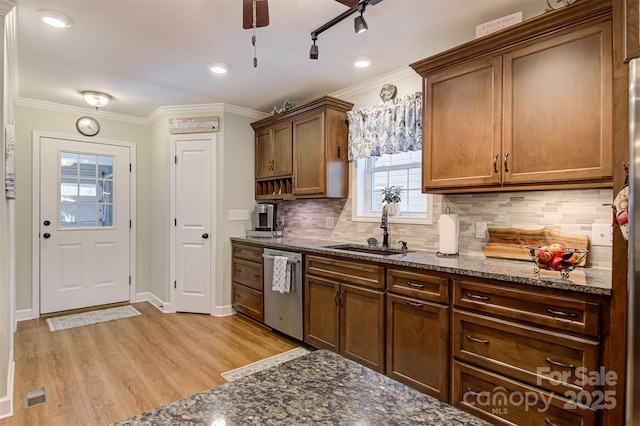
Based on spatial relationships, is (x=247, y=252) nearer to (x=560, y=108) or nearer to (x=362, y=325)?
(x=362, y=325)

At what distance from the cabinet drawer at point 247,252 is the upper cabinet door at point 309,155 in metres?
0.77

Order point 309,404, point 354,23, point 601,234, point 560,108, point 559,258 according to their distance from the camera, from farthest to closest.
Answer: point 354,23 → point 601,234 → point 560,108 → point 559,258 → point 309,404

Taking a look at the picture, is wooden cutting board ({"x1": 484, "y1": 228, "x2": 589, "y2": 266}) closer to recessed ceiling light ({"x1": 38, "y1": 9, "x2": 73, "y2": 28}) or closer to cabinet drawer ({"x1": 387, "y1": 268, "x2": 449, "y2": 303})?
cabinet drawer ({"x1": 387, "y1": 268, "x2": 449, "y2": 303})

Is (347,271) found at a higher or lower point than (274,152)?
lower

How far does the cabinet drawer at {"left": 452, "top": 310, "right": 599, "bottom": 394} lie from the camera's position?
1625 mm

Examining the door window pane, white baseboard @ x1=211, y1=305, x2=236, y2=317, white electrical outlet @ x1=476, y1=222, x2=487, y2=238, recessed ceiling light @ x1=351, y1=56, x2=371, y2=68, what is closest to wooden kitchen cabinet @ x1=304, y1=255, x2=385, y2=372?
white electrical outlet @ x1=476, y1=222, x2=487, y2=238

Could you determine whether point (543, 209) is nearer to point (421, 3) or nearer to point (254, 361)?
point (421, 3)

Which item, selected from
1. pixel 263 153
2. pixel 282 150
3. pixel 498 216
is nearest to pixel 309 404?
pixel 498 216

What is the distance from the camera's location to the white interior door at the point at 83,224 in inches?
163

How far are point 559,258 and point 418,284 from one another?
31.3 inches

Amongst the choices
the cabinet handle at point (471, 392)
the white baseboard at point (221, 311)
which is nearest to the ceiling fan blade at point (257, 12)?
the cabinet handle at point (471, 392)

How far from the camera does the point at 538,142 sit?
6.61ft

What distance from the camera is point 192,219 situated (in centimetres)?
426

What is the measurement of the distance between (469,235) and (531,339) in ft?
3.27
